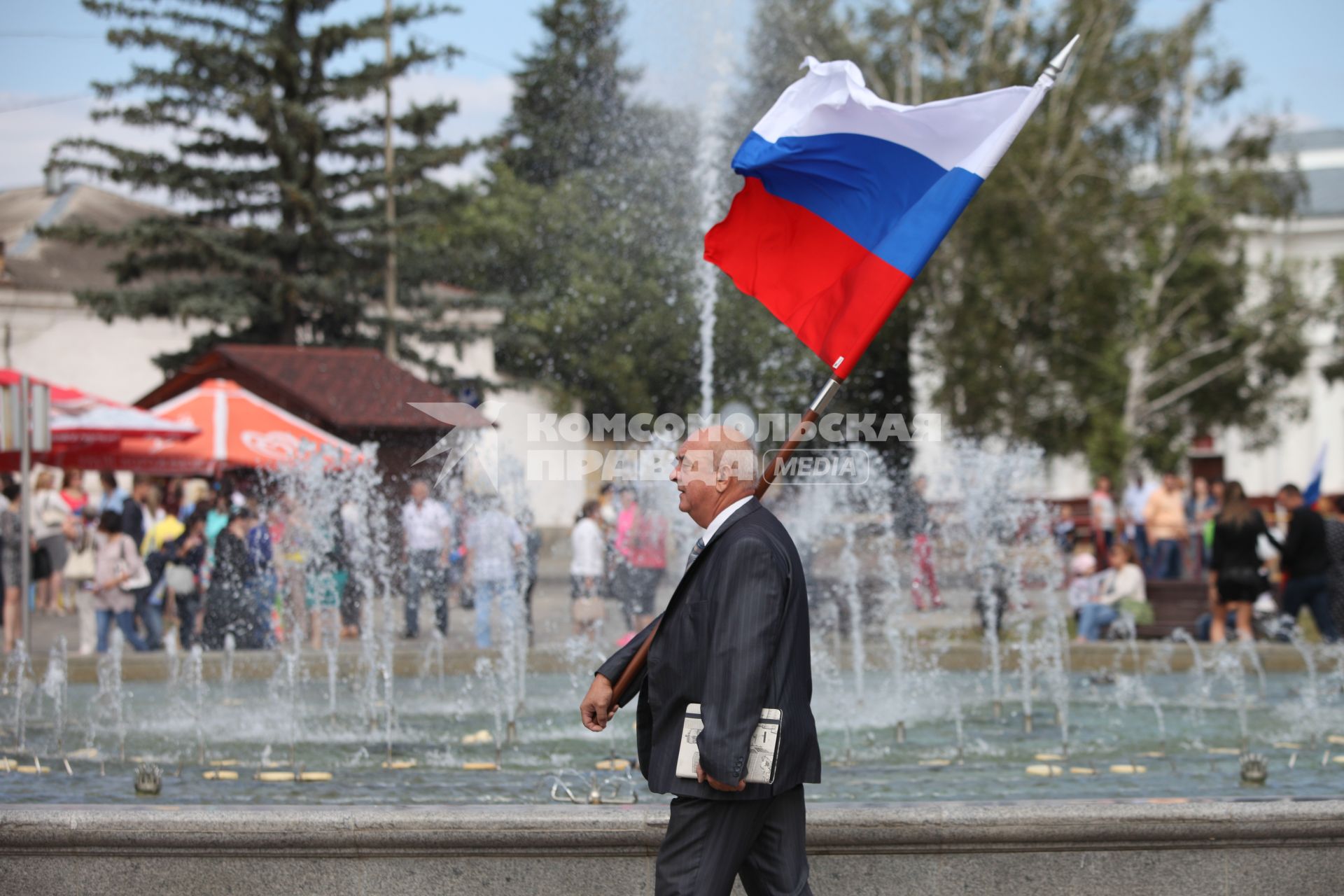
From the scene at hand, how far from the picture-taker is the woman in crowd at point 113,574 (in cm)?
1293

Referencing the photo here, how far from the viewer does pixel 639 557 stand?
42.2 feet

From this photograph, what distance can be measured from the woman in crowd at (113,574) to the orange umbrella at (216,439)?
277 cm

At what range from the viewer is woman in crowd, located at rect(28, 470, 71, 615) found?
55.3 ft

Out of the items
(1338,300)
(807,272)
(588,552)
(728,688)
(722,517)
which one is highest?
(1338,300)

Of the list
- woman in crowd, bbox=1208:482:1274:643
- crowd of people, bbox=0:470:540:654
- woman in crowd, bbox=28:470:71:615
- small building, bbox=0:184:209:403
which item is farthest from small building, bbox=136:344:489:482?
small building, bbox=0:184:209:403

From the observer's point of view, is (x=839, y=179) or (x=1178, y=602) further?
(x=1178, y=602)

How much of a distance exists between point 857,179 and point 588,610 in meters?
8.23

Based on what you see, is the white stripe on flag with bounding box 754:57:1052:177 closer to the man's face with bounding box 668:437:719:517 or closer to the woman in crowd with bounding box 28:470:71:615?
the man's face with bounding box 668:437:719:517

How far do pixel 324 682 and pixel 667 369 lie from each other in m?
16.3

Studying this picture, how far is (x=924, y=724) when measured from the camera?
958 cm

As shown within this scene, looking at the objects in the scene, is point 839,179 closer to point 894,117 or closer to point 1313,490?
point 894,117

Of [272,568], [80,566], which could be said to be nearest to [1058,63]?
[272,568]

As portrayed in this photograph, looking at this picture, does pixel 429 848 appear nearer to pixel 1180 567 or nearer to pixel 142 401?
pixel 1180 567

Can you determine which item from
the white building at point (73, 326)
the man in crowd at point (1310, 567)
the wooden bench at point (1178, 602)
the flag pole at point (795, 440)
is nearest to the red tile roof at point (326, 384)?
the wooden bench at point (1178, 602)
